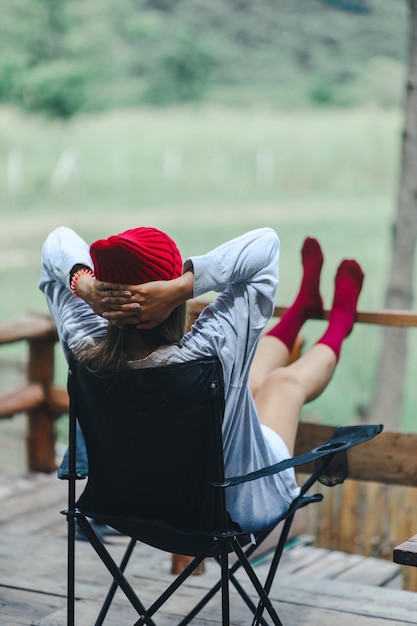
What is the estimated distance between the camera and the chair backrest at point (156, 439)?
6.01 ft

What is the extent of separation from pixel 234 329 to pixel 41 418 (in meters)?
2.32

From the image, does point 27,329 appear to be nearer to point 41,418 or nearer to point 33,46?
point 41,418

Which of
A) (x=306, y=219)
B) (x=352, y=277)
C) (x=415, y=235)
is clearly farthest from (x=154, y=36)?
(x=352, y=277)

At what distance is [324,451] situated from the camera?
6.39 ft

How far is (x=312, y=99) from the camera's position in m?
16.5

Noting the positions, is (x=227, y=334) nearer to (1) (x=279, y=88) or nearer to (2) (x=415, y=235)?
(2) (x=415, y=235)

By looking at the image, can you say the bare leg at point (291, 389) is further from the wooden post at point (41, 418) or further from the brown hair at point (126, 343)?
the wooden post at point (41, 418)

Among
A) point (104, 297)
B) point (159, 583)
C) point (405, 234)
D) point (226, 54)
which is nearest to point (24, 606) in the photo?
point (159, 583)

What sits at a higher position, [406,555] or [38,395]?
[406,555]

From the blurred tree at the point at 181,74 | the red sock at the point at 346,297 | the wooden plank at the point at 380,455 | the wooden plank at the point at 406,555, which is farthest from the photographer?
the blurred tree at the point at 181,74

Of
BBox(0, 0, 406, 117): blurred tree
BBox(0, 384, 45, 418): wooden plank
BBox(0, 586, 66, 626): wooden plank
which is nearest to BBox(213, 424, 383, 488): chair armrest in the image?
BBox(0, 586, 66, 626): wooden plank

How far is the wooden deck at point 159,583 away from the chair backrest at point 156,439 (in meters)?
0.62

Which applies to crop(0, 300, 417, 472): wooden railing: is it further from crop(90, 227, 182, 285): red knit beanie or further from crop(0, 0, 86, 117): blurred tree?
crop(0, 0, 86, 117): blurred tree

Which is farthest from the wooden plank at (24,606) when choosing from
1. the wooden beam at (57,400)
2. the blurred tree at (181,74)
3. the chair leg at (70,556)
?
the blurred tree at (181,74)
